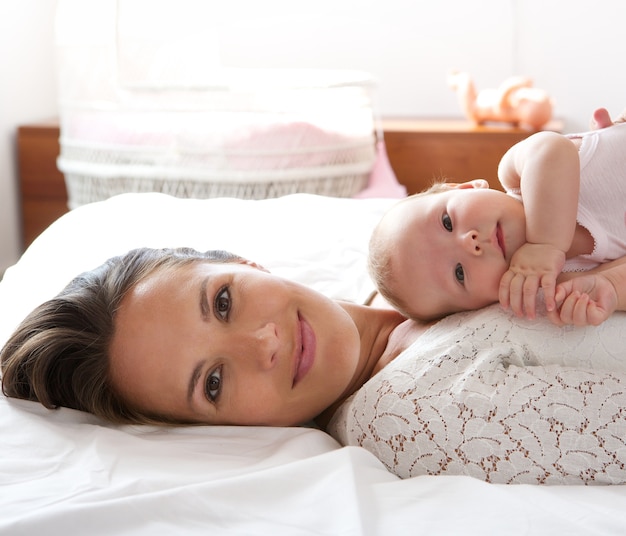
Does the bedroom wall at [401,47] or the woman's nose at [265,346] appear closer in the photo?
the woman's nose at [265,346]

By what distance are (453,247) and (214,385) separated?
0.43 m

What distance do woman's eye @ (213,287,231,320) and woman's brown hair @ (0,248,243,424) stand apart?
0.09 metres

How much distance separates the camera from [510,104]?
2.96 m

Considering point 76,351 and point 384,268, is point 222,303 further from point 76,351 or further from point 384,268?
point 384,268

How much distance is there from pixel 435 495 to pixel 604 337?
38 centimetres

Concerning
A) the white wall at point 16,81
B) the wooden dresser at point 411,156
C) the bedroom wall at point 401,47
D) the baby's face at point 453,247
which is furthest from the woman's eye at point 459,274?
the white wall at point 16,81

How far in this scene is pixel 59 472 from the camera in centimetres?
103

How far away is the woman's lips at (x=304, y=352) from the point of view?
1.18m

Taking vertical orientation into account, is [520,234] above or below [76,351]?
above

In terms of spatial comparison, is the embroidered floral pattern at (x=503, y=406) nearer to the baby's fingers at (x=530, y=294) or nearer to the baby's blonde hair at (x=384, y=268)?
the baby's fingers at (x=530, y=294)

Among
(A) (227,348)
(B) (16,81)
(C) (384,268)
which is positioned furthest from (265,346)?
(B) (16,81)

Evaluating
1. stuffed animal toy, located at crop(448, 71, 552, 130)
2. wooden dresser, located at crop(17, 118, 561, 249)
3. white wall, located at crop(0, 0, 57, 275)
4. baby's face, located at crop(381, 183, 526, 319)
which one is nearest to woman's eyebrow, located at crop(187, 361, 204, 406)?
baby's face, located at crop(381, 183, 526, 319)

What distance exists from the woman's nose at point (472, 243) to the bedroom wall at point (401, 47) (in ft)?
7.12

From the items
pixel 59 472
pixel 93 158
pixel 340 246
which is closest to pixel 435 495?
pixel 59 472
